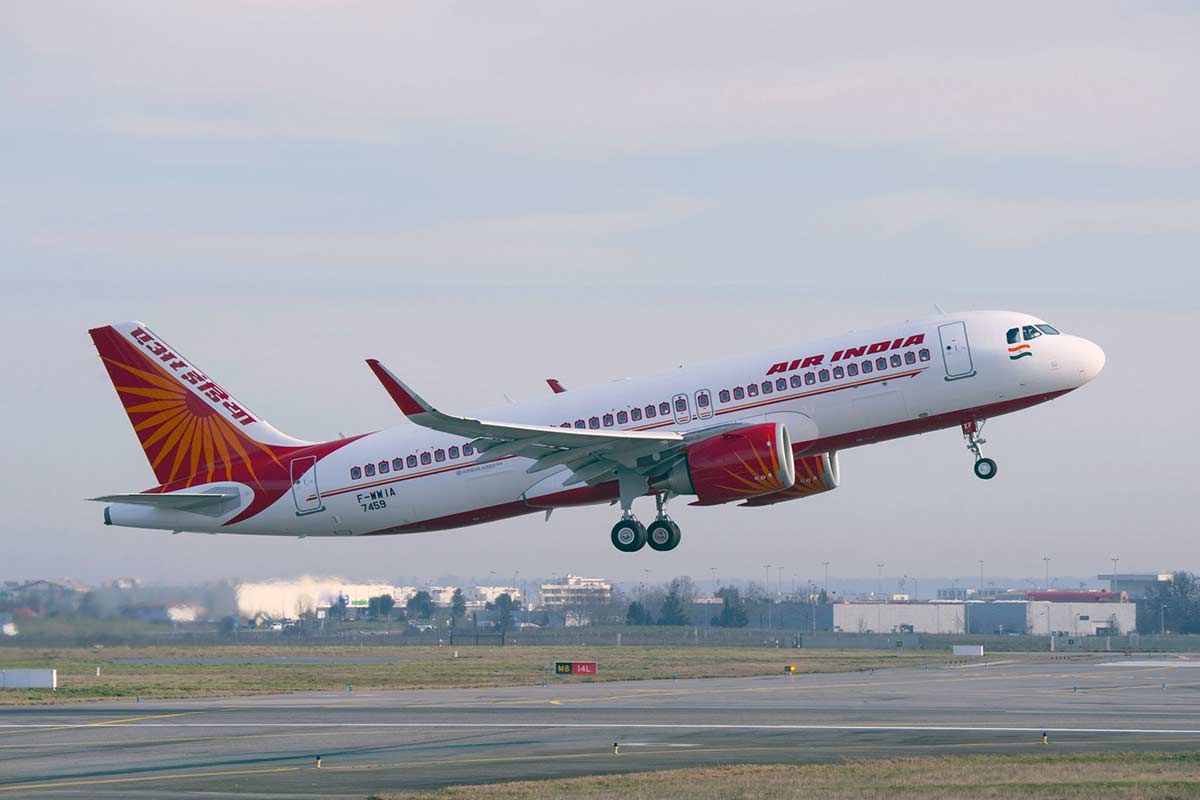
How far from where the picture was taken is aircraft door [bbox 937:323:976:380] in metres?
47.9

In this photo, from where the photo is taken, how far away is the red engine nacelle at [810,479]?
53656 millimetres

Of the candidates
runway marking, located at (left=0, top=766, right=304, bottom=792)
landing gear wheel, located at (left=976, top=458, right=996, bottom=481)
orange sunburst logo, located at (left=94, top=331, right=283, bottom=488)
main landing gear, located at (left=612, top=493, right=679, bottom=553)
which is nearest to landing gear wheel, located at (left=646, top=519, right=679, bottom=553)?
main landing gear, located at (left=612, top=493, right=679, bottom=553)

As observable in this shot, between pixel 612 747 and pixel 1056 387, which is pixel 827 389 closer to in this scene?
pixel 1056 387

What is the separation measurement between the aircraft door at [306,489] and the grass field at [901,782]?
2203cm

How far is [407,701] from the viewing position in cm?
6388

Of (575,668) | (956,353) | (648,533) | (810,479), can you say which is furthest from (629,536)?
(575,668)

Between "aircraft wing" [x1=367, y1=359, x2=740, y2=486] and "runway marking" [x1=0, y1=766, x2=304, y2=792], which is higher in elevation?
"aircraft wing" [x1=367, y1=359, x2=740, y2=486]

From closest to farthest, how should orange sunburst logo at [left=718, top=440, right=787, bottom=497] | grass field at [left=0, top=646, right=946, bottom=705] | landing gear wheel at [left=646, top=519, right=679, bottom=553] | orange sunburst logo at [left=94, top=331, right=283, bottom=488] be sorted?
orange sunburst logo at [left=718, top=440, right=787, bottom=497] < landing gear wheel at [left=646, top=519, right=679, bottom=553] < orange sunburst logo at [left=94, top=331, right=283, bottom=488] < grass field at [left=0, top=646, right=946, bottom=705]

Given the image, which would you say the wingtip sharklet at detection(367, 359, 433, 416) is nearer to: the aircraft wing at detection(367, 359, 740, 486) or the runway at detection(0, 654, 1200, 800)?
the aircraft wing at detection(367, 359, 740, 486)

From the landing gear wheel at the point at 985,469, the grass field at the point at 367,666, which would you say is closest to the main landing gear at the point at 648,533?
the landing gear wheel at the point at 985,469

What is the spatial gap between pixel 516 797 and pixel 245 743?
48.9 feet

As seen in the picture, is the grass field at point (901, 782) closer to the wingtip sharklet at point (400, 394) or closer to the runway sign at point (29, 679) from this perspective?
the wingtip sharklet at point (400, 394)

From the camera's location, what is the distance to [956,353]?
157ft

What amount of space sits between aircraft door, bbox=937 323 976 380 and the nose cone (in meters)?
3.67
